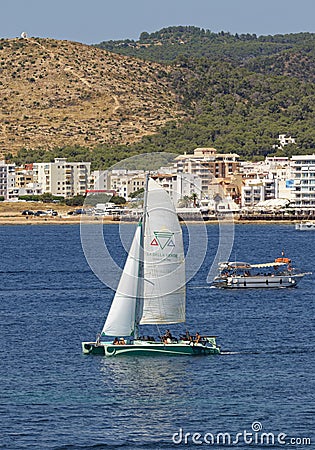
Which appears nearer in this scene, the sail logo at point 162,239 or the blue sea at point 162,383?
the blue sea at point 162,383

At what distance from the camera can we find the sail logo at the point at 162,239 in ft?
193

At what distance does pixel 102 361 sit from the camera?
57469mm

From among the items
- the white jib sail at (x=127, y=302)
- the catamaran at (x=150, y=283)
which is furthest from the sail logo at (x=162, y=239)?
the white jib sail at (x=127, y=302)

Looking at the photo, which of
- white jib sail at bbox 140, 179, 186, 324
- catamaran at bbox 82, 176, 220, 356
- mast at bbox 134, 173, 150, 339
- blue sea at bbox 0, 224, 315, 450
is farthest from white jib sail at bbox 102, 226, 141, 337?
blue sea at bbox 0, 224, 315, 450

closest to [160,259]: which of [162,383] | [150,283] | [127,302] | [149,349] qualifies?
[150,283]

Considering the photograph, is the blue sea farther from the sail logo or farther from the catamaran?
the sail logo

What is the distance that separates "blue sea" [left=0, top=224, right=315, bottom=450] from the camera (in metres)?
45.3

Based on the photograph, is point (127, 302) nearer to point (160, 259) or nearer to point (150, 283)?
point (150, 283)

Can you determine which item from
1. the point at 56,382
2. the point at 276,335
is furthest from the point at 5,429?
the point at 276,335

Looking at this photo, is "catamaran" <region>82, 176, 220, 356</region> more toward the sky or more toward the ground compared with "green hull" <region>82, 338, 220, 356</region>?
more toward the sky

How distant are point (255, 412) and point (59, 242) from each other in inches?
4858

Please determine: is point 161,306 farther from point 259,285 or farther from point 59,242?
point 59,242

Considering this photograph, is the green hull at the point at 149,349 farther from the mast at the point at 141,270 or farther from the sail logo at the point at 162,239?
the sail logo at the point at 162,239

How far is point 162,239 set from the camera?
5888 cm
